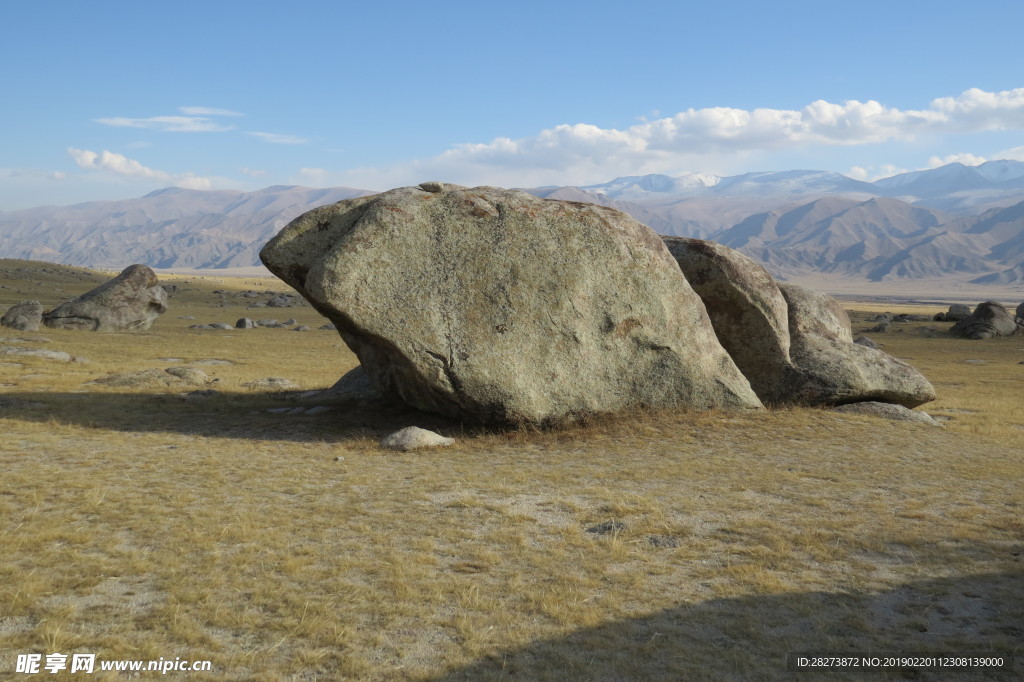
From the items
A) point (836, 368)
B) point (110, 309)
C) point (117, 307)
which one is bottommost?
point (836, 368)

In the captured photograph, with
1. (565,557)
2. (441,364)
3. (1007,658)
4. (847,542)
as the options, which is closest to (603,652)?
(565,557)

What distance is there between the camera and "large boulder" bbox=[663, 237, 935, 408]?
23641mm

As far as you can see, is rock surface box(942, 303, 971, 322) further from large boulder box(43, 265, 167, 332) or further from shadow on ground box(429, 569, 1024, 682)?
shadow on ground box(429, 569, 1024, 682)

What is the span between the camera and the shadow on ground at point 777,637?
7.61 metres

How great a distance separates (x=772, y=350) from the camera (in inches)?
944

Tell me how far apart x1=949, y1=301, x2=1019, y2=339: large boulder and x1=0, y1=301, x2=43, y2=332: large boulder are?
79.6m

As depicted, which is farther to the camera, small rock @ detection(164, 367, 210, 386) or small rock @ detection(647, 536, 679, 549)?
small rock @ detection(164, 367, 210, 386)

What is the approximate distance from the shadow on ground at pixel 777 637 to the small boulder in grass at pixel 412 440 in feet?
33.4

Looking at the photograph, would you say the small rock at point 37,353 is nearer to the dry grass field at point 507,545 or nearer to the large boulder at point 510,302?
the dry grass field at point 507,545

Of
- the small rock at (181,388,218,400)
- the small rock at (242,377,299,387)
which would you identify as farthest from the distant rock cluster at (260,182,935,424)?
the small rock at (242,377,299,387)

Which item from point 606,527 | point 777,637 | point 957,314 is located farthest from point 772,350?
point 957,314

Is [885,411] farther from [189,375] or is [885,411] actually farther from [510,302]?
[189,375]

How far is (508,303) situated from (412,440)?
427 centimetres

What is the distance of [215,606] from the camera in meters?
8.65
